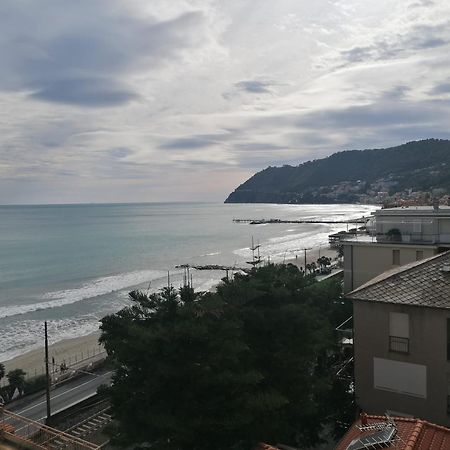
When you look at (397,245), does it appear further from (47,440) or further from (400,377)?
(47,440)

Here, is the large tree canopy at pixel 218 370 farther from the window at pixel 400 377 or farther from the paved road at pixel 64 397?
the paved road at pixel 64 397

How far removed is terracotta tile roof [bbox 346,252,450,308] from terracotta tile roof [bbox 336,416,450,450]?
12.9 feet

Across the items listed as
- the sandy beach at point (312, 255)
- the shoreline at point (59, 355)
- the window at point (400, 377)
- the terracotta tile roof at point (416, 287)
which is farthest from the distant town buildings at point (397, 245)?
the sandy beach at point (312, 255)

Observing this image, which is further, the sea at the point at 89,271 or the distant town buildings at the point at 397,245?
the sea at the point at 89,271

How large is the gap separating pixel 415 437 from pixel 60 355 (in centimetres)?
3223

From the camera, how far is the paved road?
926 inches

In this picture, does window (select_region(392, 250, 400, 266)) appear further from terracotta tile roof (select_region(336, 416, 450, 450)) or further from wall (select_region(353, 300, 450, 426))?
terracotta tile roof (select_region(336, 416, 450, 450))

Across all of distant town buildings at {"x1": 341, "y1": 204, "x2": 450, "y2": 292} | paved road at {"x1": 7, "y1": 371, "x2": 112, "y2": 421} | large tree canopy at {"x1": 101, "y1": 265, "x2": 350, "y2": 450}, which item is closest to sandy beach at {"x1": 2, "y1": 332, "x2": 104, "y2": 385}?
paved road at {"x1": 7, "y1": 371, "x2": 112, "y2": 421}

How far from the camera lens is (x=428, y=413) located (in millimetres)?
12711

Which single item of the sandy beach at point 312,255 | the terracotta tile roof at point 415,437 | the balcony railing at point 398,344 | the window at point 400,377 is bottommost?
the sandy beach at point 312,255

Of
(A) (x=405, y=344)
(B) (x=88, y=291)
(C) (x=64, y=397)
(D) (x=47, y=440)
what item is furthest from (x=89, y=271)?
(A) (x=405, y=344)

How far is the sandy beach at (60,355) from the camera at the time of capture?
110 feet

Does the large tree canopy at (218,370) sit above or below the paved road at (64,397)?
above

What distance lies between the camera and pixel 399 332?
1301 centimetres
